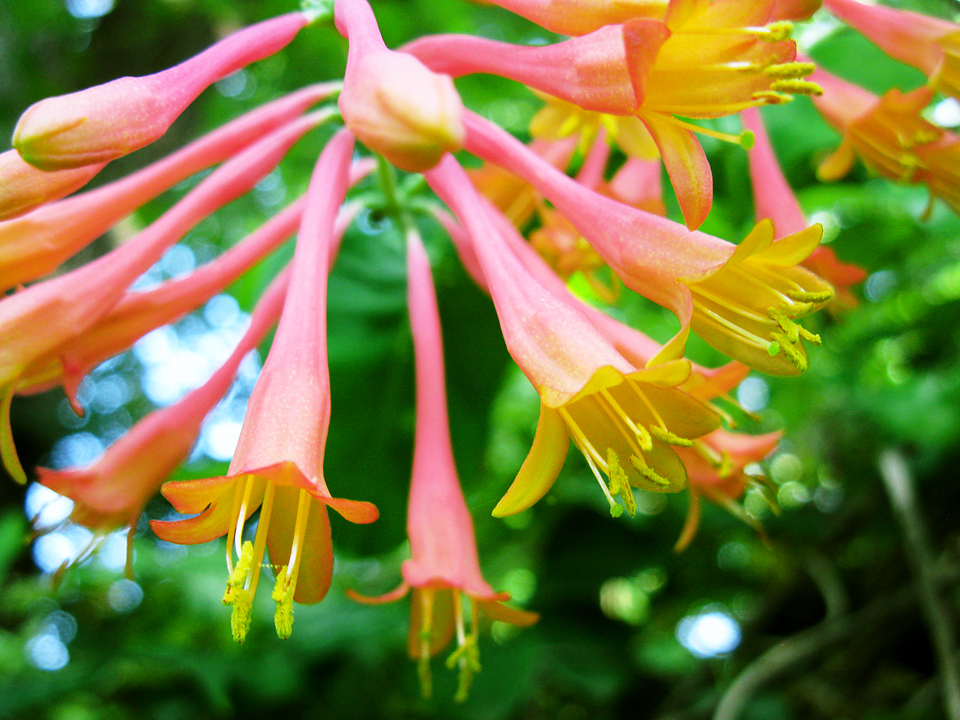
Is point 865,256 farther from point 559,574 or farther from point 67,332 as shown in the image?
point 67,332

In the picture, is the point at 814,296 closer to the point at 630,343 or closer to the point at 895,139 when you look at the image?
the point at 630,343

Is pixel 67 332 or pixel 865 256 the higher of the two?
pixel 67 332

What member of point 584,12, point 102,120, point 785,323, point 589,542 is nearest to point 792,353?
point 785,323

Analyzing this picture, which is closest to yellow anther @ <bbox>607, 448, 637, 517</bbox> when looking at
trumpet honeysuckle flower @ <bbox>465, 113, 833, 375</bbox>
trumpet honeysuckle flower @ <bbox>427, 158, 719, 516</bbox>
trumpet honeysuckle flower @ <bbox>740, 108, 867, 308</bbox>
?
trumpet honeysuckle flower @ <bbox>427, 158, 719, 516</bbox>

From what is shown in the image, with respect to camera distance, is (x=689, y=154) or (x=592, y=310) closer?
(x=689, y=154)

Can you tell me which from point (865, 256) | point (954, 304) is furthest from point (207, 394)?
point (954, 304)

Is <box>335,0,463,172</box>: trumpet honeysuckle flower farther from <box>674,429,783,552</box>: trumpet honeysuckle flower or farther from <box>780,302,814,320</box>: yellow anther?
<box>674,429,783,552</box>: trumpet honeysuckle flower

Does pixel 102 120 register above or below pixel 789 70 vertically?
above
